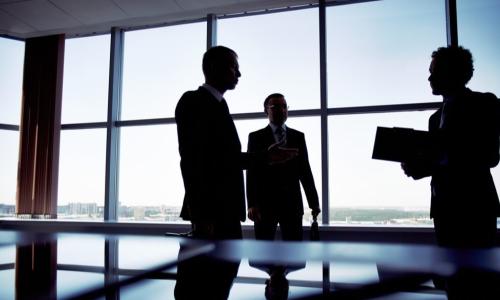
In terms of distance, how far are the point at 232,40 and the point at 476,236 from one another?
3.76 metres

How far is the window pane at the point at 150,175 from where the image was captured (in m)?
4.61

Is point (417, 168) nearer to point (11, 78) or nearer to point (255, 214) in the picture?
point (255, 214)

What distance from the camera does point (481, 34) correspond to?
3840mm

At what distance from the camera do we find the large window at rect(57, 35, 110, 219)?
4973 millimetres

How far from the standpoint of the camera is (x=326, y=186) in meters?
4.11

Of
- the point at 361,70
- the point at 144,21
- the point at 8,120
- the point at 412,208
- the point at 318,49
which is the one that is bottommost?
the point at 412,208

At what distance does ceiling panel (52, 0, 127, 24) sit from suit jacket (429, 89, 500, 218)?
4015mm

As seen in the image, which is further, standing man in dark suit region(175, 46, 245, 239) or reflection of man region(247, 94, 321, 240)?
reflection of man region(247, 94, 321, 240)

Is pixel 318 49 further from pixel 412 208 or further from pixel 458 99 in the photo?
pixel 458 99

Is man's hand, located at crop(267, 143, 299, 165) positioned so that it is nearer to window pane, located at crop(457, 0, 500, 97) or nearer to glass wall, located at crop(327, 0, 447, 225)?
glass wall, located at crop(327, 0, 447, 225)

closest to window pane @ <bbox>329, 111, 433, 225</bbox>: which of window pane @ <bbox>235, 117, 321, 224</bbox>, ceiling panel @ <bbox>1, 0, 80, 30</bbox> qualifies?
window pane @ <bbox>235, 117, 321, 224</bbox>

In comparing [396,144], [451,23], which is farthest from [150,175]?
[451,23]

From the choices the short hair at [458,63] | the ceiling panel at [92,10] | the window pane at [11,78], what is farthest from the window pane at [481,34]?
the window pane at [11,78]

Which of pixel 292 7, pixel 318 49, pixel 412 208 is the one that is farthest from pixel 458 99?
pixel 292 7
